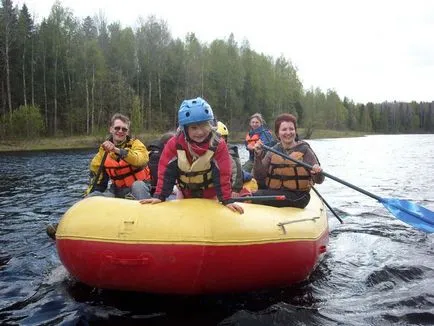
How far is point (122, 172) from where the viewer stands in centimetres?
589

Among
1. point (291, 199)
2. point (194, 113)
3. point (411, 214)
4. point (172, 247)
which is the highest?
point (194, 113)

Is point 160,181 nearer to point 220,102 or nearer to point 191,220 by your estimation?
point 191,220

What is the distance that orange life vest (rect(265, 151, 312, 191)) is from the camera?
544 cm

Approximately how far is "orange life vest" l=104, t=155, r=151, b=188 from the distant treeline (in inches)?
966

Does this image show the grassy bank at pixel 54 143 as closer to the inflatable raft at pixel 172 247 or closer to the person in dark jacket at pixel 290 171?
the person in dark jacket at pixel 290 171

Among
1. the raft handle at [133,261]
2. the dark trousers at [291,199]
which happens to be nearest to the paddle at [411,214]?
the dark trousers at [291,199]

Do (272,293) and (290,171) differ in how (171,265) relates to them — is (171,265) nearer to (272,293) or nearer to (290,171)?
(272,293)

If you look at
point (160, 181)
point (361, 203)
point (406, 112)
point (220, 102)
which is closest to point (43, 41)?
point (220, 102)

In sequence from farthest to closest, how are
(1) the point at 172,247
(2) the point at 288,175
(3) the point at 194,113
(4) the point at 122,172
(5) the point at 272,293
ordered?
(4) the point at 122,172, (2) the point at 288,175, (5) the point at 272,293, (3) the point at 194,113, (1) the point at 172,247

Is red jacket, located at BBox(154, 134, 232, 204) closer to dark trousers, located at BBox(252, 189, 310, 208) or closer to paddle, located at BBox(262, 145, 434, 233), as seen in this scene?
dark trousers, located at BBox(252, 189, 310, 208)

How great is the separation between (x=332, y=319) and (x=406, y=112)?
12080 centimetres

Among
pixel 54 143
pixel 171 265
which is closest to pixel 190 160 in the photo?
pixel 171 265

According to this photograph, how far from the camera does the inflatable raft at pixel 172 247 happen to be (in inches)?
150

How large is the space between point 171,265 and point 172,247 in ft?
0.51
